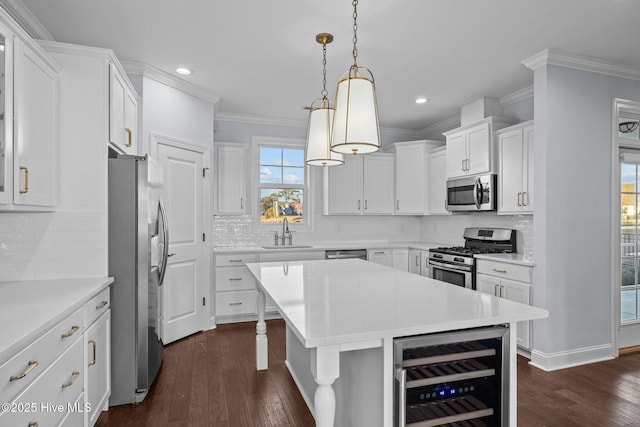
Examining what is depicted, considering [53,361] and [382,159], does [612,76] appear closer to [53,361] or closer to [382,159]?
[382,159]

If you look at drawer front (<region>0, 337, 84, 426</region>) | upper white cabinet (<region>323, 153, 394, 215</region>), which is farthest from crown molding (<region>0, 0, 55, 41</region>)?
upper white cabinet (<region>323, 153, 394, 215</region>)

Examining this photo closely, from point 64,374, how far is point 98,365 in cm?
52

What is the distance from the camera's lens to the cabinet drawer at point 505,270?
3275 mm

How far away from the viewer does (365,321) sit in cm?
147

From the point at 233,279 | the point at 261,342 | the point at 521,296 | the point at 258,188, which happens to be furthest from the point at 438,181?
the point at 261,342

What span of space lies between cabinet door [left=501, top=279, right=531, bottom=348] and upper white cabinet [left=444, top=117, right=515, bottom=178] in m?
1.25

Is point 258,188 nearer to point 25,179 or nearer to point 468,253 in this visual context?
point 468,253

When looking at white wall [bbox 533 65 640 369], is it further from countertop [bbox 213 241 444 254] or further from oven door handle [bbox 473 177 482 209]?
countertop [bbox 213 241 444 254]

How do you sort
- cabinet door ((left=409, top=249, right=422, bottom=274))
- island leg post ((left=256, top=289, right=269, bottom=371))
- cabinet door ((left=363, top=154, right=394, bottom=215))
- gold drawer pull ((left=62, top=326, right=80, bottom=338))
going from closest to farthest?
1. gold drawer pull ((left=62, top=326, right=80, bottom=338))
2. island leg post ((left=256, top=289, right=269, bottom=371))
3. cabinet door ((left=409, top=249, right=422, bottom=274))
4. cabinet door ((left=363, top=154, right=394, bottom=215))

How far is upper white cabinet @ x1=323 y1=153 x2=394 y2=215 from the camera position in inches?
205

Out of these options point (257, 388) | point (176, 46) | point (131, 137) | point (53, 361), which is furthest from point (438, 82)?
point (53, 361)

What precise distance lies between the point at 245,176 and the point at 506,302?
3.74m

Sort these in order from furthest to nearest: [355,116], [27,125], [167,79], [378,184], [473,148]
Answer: [378,184], [473,148], [167,79], [27,125], [355,116]

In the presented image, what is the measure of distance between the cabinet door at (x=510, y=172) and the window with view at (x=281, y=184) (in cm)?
262
